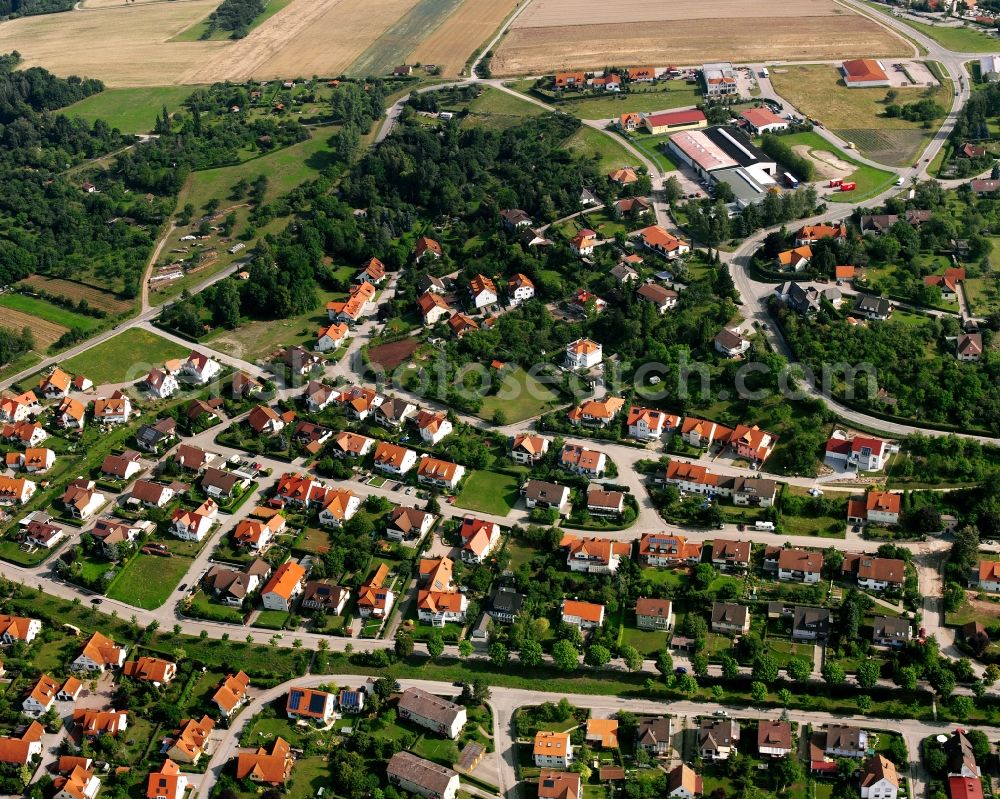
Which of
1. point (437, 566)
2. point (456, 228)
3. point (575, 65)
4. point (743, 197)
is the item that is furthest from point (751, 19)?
point (437, 566)

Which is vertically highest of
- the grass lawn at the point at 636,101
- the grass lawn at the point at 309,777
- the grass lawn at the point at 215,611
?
the grass lawn at the point at 636,101

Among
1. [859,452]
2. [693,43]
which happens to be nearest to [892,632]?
[859,452]

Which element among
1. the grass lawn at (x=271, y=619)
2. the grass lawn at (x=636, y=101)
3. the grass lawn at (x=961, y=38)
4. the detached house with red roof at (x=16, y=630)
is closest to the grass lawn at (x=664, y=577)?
the grass lawn at (x=271, y=619)

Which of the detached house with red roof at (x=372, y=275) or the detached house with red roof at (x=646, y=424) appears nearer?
the detached house with red roof at (x=646, y=424)

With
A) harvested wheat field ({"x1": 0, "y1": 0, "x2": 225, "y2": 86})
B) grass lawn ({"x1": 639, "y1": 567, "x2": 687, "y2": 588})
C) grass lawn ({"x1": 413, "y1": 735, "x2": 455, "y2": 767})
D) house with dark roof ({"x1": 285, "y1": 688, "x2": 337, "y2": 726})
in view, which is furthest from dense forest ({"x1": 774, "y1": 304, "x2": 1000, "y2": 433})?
harvested wheat field ({"x1": 0, "y1": 0, "x2": 225, "y2": 86})

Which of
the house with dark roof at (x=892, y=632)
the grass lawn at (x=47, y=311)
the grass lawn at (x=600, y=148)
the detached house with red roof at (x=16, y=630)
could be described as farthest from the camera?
the grass lawn at (x=600, y=148)

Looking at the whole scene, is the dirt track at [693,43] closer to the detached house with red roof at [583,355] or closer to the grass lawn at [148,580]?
the detached house with red roof at [583,355]

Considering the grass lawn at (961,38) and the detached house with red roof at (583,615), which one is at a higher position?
→ the grass lawn at (961,38)
